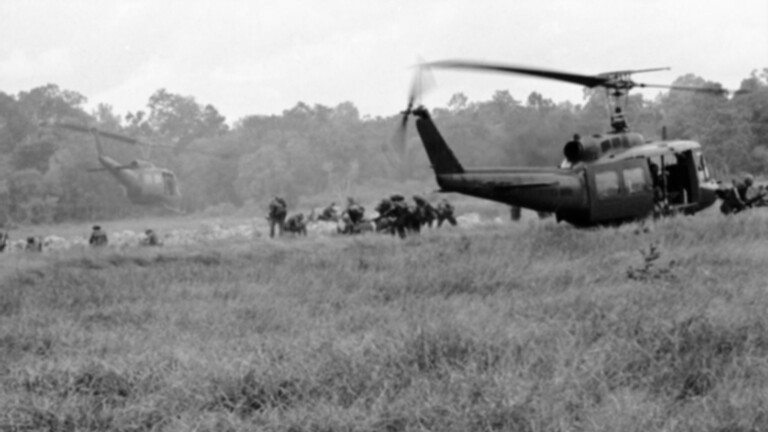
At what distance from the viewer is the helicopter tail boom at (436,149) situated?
15.8 metres

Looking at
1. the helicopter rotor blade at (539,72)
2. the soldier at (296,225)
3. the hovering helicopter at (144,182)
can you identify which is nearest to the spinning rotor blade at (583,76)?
the helicopter rotor blade at (539,72)

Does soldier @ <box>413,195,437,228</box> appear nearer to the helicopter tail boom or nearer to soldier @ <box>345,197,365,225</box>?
soldier @ <box>345,197,365,225</box>

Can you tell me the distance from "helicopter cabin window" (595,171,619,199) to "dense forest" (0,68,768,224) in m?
10.2

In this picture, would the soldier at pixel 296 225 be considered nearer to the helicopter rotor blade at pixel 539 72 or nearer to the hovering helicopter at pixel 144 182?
the helicopter rotor blade at pixel 539 72

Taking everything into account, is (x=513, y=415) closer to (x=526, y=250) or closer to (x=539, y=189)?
(x=526, y=250)

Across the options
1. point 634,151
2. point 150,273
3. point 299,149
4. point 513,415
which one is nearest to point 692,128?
point 299,149

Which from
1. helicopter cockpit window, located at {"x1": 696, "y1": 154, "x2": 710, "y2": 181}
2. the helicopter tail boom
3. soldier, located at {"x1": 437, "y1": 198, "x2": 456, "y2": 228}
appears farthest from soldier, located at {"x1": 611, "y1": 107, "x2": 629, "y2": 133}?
soldier, located at {"x1": 437, "y1": 198, "x2": 456, "y2": 228}

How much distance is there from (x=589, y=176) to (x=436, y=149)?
2.84 m

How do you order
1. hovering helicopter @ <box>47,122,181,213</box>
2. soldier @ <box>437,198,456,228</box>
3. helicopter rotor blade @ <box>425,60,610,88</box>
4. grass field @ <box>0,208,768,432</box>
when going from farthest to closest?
1. hovering helicopter @ <box>47,122,181,213</box>
2. soldier @ <box>437,198,456,228</box>
3. helicopter rotor blade @ <box>425,60,610,88</box>
4. grass field @ <box>0,208,768,432</box>

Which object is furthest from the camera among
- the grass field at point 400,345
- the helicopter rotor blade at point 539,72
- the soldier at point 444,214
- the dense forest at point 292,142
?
the dense forest at point 292,142

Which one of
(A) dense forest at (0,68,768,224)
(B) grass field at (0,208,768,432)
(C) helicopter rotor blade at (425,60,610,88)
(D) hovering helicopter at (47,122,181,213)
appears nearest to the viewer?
(B) grass field at (0,208,768,432)

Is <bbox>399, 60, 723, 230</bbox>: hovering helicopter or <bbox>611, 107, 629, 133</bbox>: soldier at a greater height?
<bbox>611, 107, 629, 133</bbox>: soldier

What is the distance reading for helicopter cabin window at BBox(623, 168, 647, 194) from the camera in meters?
15.8

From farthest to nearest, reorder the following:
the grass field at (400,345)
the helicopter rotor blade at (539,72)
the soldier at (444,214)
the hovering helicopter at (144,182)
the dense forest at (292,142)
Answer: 1. the hovering helicopter at (144,182)
2. the dense forest at (292,142)
3. the soldier at (444,214)
4. the helicopter rotor blade at (539,72)
5. the grass field at (400,345)
